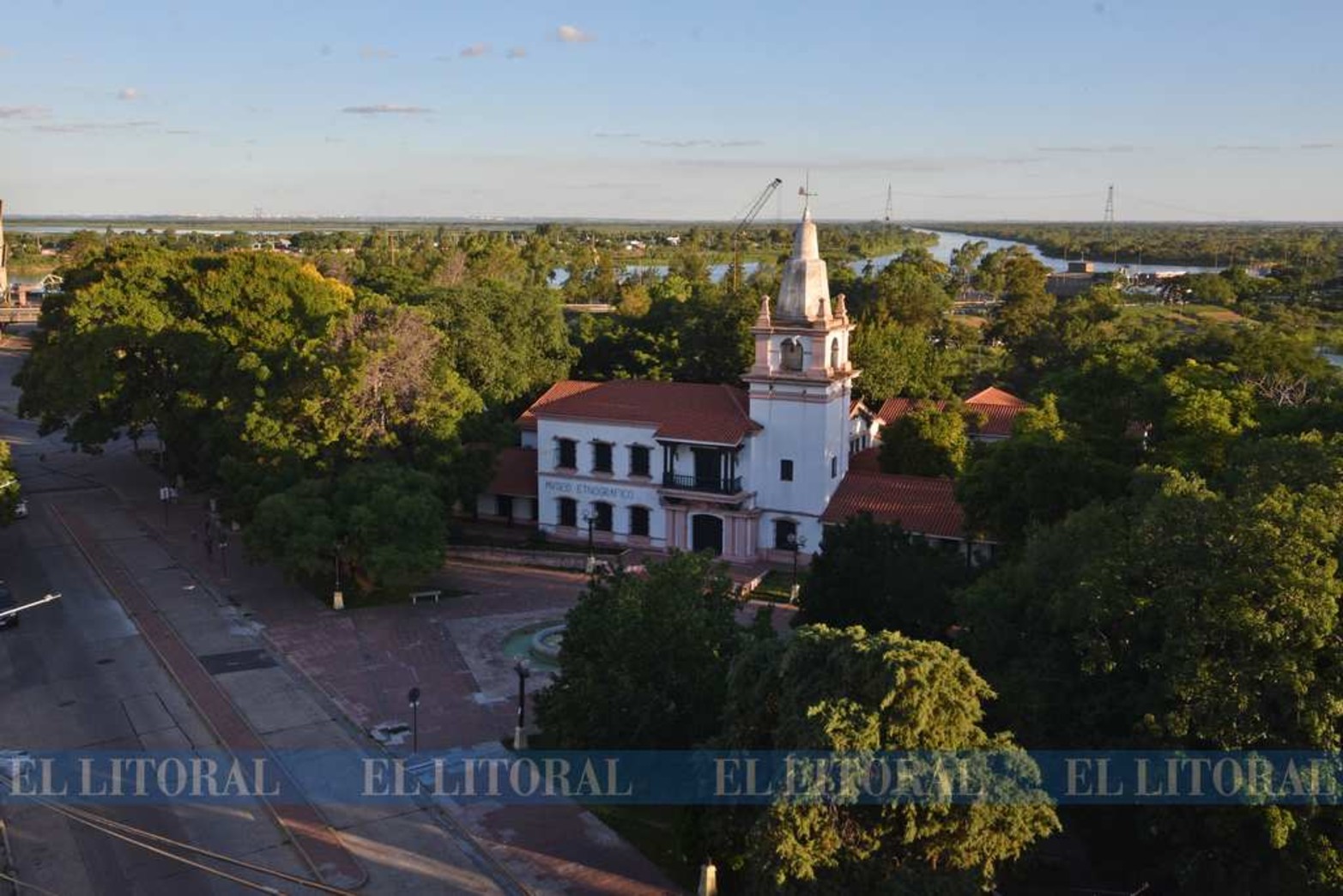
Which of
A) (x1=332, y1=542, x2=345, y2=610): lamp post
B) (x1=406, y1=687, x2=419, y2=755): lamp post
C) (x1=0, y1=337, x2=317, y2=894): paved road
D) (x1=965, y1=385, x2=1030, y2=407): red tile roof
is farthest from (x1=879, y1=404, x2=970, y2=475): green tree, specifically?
(x1=0, y1=337, x2=317, y2=894): paved road

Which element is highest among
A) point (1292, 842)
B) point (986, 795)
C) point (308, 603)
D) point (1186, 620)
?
point (1186, 620)

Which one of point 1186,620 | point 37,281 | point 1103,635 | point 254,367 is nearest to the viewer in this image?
point 1186,620

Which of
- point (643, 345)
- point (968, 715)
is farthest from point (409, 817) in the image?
point (643, 345)

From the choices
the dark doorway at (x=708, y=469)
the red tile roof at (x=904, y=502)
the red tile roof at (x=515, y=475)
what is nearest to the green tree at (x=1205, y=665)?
the red tile roof at (x=904, y=502)

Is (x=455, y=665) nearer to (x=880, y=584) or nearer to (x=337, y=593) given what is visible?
(x=337, y=593)

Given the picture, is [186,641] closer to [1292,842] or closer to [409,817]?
[409,817]

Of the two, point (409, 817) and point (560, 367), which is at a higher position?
point (560, 367)

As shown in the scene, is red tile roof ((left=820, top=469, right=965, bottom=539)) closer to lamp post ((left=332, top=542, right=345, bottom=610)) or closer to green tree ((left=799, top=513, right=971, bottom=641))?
green tree ((left=799, top=513, right=971, bottom=641))

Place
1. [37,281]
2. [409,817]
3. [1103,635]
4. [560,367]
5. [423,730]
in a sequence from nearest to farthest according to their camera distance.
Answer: [1103,635]
[409,817]
[423,730]
[560,367]
[37,281]

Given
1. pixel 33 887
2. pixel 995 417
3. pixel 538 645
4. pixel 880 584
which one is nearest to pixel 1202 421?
pixel 880 584
